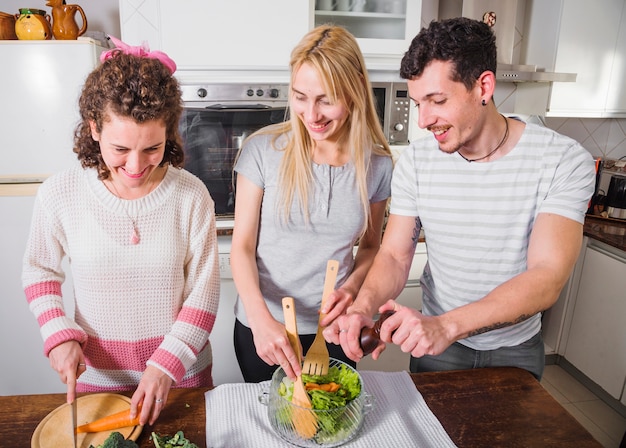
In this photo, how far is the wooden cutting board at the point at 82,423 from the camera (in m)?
0.83

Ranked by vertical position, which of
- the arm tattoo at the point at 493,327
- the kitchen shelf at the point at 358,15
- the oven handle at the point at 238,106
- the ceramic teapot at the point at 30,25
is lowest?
the arm tattoo at the point at 493,327

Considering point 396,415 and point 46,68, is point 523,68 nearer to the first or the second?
point 396,415

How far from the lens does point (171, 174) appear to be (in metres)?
1.14

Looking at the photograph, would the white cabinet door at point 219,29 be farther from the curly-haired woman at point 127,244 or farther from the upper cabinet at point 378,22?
the curly-haired woman at point 127,244

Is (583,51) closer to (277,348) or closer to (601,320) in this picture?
(601,320)

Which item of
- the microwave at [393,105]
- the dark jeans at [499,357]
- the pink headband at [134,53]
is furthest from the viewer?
the microwave at [393,105]

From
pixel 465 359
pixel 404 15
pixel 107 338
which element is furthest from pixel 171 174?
pixel 404 15

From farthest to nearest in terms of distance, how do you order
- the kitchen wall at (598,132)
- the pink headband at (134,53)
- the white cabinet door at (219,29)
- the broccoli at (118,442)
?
the kitchen wall at (598,132) → the white cabinet door at (219,29) → the pink headband at (134,53) → the broccoli at (118,442)

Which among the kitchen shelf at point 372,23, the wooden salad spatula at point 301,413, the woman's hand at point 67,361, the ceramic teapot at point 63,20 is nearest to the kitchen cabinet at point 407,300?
the kitchen shelf at point 372,23

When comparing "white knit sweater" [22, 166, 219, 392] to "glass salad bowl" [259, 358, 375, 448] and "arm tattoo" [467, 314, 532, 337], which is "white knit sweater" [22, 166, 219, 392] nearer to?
"glass salad bowl" [259, 358, 375, 448]

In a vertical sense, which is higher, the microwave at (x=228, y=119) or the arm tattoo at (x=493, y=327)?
the microwave at (x=228, y=119)

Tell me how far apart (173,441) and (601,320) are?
2.13 meters

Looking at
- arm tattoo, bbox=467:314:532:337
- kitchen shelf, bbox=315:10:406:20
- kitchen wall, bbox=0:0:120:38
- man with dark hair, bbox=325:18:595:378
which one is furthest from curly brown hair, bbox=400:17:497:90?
kitchen wall, bbox=0:0:120:38

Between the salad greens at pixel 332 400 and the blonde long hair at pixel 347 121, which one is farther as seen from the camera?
the blonde long hair at pixel 347 121
